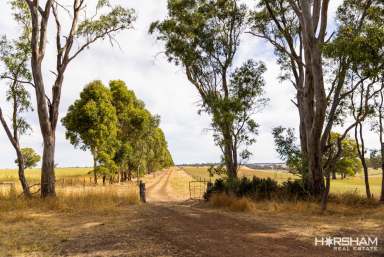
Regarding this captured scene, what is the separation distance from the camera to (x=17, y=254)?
927 cm

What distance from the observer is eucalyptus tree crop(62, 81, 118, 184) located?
141 feet

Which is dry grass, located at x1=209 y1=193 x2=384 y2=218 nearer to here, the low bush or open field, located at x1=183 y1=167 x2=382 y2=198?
the low bush

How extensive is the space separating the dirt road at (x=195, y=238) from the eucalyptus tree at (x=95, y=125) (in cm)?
2940

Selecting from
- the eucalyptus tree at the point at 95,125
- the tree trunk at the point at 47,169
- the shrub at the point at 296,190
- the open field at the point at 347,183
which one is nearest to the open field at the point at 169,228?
the tree trunk at the point at 47,169

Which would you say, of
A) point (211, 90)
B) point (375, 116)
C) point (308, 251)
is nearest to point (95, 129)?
point (211, 90)

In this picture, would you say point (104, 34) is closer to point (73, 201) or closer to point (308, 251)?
point (73, 201)

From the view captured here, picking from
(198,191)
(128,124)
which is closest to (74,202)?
(198,191)

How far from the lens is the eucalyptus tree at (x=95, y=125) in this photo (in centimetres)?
4303

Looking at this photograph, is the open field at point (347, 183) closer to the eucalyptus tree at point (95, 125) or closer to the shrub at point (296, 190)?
the shrub at point (296, 190)

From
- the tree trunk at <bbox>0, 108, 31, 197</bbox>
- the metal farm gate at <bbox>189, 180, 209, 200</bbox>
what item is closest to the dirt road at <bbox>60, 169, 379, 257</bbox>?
the tree trunk at <bbox>0, 108, 31, 197</bbox>

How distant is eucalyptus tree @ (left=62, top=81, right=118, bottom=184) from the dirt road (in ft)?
96.4

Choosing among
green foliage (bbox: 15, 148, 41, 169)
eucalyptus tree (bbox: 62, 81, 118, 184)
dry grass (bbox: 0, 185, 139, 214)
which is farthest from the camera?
green foliage (bbox: 15, 148, 41, 169)

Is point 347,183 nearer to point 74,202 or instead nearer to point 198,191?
point 198,191

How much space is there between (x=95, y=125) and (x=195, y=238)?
115ft
